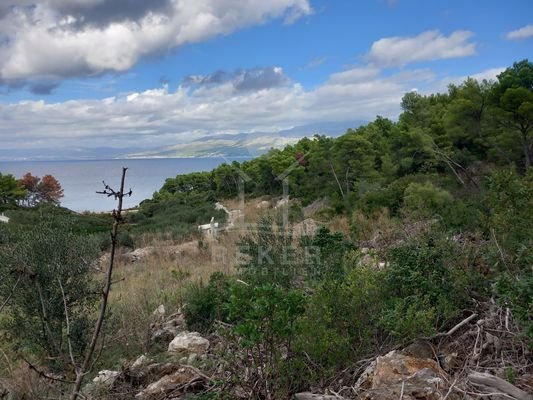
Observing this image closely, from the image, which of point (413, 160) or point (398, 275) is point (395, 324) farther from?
point (413, 160)

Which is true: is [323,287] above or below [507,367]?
above

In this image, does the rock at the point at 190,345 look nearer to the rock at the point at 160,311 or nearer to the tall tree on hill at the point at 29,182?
the rock at the point at 160,311

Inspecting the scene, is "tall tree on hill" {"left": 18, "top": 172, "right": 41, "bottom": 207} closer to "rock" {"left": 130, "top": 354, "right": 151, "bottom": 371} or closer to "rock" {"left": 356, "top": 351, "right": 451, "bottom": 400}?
"rock" {"left": 130, "top": 354, "right": 151, "bottom": 371}

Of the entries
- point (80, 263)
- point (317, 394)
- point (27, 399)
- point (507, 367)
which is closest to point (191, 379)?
point (317, 394)

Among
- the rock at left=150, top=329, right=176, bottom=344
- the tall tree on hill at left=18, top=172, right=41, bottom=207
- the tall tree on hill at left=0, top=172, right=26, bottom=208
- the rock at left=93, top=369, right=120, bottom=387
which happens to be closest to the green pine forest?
the rock at left=150, top=329, right=176, bottom=344

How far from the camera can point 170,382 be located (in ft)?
10.4

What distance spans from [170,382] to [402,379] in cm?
158

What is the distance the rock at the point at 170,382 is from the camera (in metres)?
3.09

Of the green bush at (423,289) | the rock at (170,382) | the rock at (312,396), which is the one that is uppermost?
the green bush at (423,289)

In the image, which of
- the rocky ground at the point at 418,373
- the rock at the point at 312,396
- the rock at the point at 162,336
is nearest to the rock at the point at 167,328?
the rock at the point at 162,336

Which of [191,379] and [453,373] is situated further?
[191,379]

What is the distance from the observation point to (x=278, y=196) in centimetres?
1947

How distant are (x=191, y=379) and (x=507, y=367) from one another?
6.29ft

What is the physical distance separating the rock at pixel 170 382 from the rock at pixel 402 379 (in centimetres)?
118
